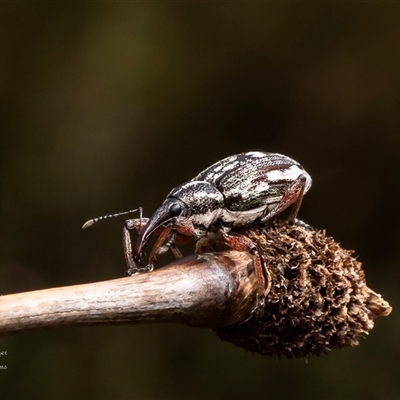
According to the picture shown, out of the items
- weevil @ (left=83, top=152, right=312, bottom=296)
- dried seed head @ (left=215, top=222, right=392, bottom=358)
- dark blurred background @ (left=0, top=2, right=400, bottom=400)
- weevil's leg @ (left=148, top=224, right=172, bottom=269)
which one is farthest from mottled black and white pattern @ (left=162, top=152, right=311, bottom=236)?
dark blurred background @ (left=0, top=2, right=400, bottom=400)

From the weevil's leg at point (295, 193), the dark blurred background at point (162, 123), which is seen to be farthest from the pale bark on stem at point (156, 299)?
the dark blurred background at point (162, 123)

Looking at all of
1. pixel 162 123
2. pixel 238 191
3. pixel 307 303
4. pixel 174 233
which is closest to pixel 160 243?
pixel 174 233

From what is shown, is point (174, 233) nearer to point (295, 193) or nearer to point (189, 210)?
point (189, 210)

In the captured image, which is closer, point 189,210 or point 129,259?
point 129,259

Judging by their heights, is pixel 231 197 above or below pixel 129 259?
above

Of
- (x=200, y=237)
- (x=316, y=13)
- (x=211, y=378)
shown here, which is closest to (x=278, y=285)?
(x=200, y=237)

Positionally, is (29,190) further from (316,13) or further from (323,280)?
(323,280)
